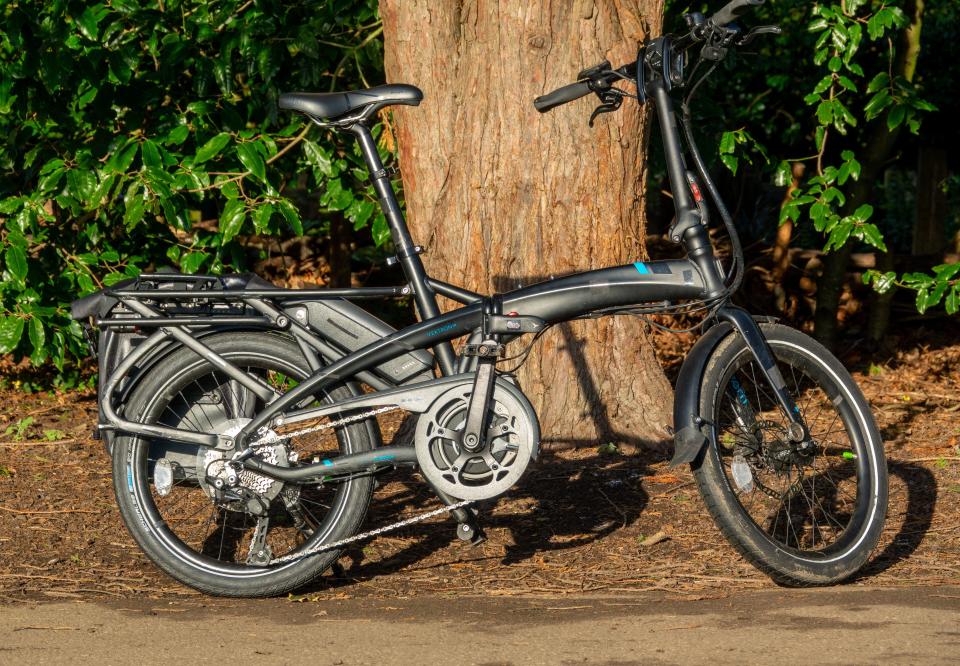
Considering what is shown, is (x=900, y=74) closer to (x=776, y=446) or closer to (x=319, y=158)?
(x=319, y=158)

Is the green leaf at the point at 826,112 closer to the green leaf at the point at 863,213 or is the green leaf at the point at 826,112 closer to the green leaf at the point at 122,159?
the green leaf at the point at 863,213

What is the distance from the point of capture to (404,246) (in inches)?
151

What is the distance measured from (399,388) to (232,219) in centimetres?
210

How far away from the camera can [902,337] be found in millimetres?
8070

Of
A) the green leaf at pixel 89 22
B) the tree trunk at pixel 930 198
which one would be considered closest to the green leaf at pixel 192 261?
the green leaf at pixel 89 22

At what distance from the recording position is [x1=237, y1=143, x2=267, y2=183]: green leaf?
203 inches

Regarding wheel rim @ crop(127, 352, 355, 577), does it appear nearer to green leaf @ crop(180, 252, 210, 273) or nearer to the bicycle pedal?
the bicycle pedal

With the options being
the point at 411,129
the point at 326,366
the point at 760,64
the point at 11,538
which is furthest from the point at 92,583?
the point at 760,64

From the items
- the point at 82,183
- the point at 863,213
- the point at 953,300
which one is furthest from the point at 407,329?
the point at 953,300

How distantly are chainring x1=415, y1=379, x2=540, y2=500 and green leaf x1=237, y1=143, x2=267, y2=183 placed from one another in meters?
1.92

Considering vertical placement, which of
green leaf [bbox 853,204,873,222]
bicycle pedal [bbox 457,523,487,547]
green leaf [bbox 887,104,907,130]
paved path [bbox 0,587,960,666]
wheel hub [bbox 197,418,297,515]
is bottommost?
paved path [bbox 0,587,960,666]

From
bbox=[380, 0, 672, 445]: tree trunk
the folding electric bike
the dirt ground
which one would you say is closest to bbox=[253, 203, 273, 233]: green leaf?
bbox=[380, 0, 672, 445]: tree trunk

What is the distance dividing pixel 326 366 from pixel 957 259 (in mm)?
5400

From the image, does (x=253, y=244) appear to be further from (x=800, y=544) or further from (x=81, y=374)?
(x=800, y=544)
